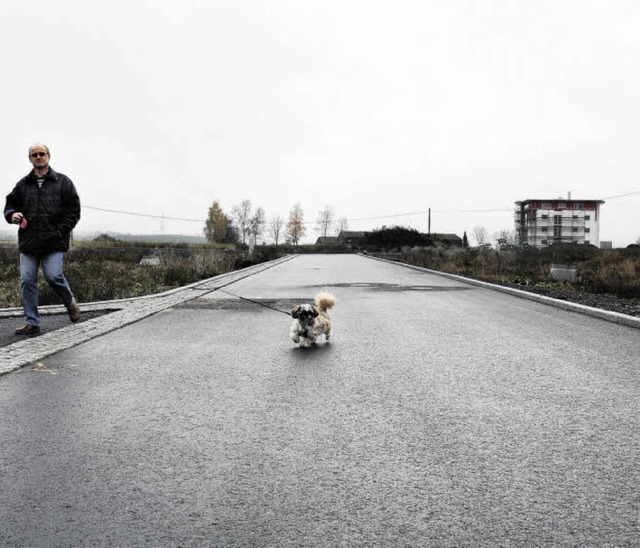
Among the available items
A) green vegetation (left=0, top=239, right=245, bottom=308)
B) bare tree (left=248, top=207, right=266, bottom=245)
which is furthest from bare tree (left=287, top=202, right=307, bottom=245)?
green vegetation (left=0, top=239, right=245, bottom=308)

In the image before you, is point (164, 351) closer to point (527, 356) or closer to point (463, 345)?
point (463, 345)

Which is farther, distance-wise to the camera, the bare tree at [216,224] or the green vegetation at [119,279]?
the bare tree at [216,224]

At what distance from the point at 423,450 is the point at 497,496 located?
73 cm

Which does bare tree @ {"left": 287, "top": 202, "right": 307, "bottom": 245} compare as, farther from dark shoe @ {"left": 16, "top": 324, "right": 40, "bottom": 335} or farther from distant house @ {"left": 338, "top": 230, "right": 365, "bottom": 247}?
dark shoe @ {"left": 16, "top": 324, "right": 40, "bottom": 335}

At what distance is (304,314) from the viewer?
7320mm

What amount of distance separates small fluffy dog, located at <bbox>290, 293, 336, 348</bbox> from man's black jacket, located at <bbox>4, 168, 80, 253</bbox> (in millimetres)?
3297

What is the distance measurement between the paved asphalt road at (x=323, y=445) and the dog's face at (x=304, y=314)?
14.4 inches

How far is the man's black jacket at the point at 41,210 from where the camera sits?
7852mm

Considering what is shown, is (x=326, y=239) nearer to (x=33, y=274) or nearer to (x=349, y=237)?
(x=349, y=237)

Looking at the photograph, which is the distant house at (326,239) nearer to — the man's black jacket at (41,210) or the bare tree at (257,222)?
the bare tree at (257,222)

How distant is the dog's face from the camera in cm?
730

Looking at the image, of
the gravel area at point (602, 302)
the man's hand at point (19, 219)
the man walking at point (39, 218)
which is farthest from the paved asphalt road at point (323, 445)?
the gravel area at point (602, 302)

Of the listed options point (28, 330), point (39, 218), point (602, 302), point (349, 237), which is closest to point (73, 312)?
point (28, 330)

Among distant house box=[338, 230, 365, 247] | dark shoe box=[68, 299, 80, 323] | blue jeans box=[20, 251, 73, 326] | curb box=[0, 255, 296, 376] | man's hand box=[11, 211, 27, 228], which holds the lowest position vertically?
curb box=[0, 255, 296, 376]
